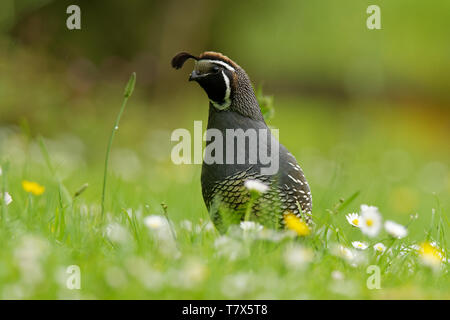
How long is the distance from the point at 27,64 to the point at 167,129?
2741 mm

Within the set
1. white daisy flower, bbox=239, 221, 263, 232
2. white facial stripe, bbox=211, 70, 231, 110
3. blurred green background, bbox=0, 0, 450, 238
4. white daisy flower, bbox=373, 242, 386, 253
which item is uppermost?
blurred green background, bbox=0, 0, 450, 238

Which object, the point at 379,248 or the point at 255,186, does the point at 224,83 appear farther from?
the point at 379,248

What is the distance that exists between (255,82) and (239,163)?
11.4 meters

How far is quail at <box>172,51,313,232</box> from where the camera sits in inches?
113

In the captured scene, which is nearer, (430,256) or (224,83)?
(430,256)

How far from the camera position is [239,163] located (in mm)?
2900

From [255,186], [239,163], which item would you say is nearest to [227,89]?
[239,163]

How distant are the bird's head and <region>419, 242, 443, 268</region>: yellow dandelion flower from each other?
3.44ft

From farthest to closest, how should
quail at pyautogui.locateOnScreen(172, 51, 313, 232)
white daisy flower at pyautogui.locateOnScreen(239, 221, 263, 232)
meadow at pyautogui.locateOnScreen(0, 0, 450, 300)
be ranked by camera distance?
quail at pyautogui.locateOnScreen(172, 51, 313, 232) < white daisy flower at pyautogui.locateOnScreen(239, 221, 263, 232) < meadow at pyautogui.locateOnScreen(0, 0, 450, 300)

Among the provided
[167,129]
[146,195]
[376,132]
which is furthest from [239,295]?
[376,132]

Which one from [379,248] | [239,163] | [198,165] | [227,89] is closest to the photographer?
[379,248]

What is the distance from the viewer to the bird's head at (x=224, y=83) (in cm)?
297

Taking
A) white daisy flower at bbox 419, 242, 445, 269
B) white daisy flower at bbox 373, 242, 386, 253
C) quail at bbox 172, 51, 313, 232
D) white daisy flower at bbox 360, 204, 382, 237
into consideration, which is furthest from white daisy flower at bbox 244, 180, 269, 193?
white daisy flower at bbox 419, 242, 445, 269

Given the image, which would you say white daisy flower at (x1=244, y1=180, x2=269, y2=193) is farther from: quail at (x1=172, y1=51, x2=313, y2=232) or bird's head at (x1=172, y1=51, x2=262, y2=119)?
bird's head at (x1=172, y1=51, x2=262, y2=119)
